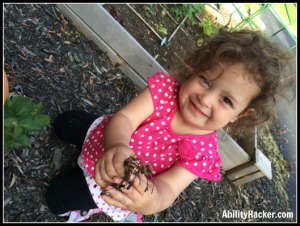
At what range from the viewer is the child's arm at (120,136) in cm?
136

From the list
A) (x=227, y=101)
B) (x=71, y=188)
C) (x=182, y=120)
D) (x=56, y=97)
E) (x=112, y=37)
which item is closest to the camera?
(x=227, y=101)

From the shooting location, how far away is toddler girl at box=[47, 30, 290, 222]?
1751 millimetres

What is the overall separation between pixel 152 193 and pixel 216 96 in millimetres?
586

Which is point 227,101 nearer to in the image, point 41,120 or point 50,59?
point 41,120

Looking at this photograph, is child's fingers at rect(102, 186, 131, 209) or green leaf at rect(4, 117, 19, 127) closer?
child's fingers at rect(102, 186, 131, 209)

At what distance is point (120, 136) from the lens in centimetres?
172

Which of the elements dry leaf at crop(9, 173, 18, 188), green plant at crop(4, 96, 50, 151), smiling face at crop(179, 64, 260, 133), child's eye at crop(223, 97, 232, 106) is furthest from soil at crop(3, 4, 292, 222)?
child's eye at crop(223, 97, 232, 106)

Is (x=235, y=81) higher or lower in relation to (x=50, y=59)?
higher

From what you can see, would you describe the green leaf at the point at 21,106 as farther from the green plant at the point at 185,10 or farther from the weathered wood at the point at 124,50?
the green plant at the point at 185,10

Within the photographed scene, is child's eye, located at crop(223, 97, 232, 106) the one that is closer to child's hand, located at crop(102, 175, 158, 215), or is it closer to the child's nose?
the child's nose

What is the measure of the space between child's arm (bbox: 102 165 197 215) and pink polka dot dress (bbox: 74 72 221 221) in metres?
0.07

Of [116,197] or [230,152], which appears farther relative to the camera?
[230,152]

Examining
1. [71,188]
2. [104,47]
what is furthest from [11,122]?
[104,47]

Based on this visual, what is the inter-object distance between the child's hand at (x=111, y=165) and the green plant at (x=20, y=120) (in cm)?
44
